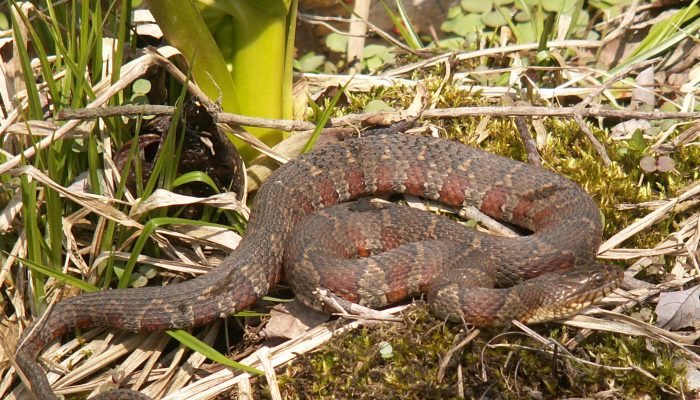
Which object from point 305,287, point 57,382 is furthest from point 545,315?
point 57,382

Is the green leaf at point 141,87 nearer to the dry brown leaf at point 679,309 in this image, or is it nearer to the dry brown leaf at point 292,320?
the dry brown leaf at point 292,320

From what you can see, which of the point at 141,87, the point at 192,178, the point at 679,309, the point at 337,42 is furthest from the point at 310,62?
the point at 679,309

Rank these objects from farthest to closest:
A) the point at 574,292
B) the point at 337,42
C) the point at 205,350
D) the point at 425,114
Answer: the point at 337,42, the point at 425,114, the point at 574,292, the point at 205,350

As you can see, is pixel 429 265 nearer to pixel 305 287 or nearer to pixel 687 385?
pixel 305 287

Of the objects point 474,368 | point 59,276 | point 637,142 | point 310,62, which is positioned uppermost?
point 637,142

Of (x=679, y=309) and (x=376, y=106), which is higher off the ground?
(x=376, y=106)

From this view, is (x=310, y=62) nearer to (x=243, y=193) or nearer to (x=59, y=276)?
(x=243, y=193)

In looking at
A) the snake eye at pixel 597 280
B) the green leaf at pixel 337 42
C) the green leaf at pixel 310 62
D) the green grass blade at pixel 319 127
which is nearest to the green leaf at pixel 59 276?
the green grass blade at pixel 319 127

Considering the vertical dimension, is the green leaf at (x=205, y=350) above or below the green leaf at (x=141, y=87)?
below

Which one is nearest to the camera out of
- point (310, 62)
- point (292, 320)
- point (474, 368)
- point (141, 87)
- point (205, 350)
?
point (474, 368)
